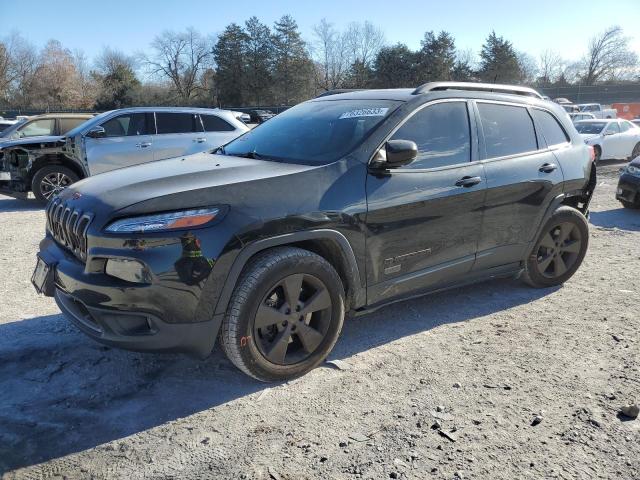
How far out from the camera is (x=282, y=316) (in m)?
3.08

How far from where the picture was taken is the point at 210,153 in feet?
14.1

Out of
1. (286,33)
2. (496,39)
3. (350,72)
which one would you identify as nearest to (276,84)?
(286,33)

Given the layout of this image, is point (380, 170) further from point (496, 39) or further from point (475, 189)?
point (496, 39)

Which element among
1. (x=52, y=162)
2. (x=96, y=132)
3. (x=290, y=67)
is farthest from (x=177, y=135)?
(x=290, y=67)

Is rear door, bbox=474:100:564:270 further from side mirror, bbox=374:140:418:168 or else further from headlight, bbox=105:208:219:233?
headlight, bbox=105:208:219:233

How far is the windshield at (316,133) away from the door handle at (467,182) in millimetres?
743

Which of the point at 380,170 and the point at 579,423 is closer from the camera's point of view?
the point at 579,423

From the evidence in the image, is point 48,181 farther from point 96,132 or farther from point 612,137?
point 612,137

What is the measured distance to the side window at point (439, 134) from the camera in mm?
3695

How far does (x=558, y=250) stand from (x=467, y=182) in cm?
159

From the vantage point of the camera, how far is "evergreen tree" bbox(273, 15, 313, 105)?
61125mm

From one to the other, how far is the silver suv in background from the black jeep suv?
596 cm

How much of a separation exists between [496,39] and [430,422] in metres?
69.7

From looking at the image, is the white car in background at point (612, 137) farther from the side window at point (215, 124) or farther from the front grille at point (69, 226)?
the front grille at point (69, 226)
